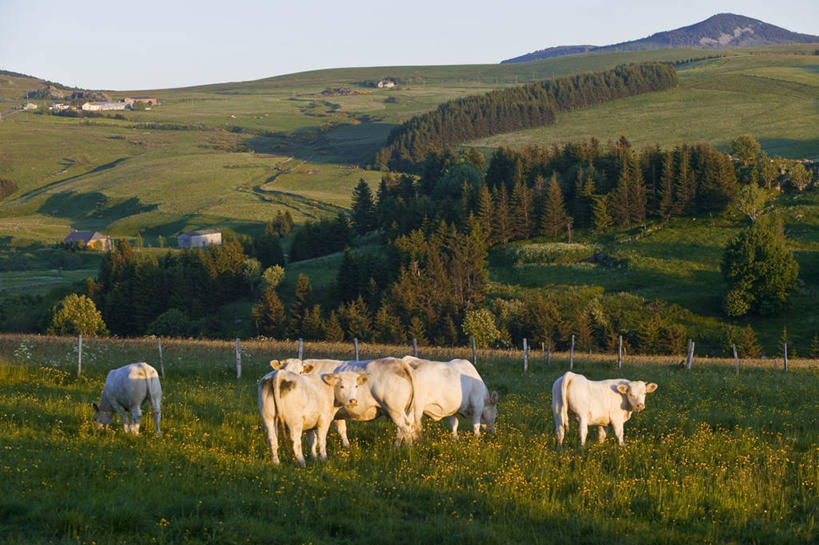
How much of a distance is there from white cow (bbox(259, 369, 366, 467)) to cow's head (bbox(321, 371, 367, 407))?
20 mm

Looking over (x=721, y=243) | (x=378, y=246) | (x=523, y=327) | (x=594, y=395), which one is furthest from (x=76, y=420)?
(x=378, y=246)

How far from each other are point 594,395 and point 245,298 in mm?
86592

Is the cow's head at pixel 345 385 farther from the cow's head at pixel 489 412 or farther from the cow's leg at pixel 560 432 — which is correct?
the cow's leg at pixel 560 432

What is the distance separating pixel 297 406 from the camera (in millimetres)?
14492

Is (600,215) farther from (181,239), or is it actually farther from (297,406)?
(297,406)

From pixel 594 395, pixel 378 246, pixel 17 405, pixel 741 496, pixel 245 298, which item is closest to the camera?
pixel 741 496

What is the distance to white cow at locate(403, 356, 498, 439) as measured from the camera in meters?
16.7

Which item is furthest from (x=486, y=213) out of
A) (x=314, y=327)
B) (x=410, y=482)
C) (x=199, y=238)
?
(x=410, y=482)

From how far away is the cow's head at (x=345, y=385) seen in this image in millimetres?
15312

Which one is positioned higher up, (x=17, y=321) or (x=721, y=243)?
(x=721, y=243)

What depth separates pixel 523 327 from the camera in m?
67.9

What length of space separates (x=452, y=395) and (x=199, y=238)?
135613 mm

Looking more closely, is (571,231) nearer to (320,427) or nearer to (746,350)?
(746,350)

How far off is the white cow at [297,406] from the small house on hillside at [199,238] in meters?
134
